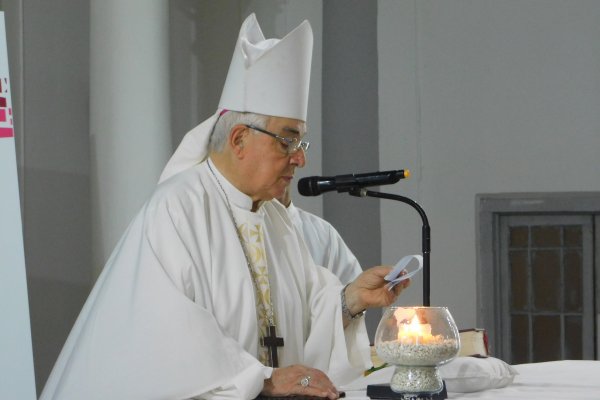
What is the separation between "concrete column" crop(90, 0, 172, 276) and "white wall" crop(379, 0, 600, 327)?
2.09 m

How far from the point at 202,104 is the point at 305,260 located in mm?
4466

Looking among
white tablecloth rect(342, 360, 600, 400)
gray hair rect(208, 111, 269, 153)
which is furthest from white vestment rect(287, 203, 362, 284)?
gray hair rect(208, 111, 269, 153)

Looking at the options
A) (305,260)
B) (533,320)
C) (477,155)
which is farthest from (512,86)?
(305,260)

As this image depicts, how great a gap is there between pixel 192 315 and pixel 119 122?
361 cm

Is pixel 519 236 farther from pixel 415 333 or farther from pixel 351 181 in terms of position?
pixel 415 333

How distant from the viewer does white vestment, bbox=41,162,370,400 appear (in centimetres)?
262

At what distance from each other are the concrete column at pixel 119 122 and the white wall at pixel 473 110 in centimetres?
209

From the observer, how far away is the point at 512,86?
7.54 m

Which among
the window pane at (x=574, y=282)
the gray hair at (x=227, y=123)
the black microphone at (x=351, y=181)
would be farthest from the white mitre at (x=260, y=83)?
the window pane at (x=574, y=282)

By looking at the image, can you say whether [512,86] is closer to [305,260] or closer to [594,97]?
[594,97]

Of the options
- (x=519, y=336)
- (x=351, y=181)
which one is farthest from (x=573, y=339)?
(x=351, y=181)

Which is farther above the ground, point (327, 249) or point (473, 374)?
point (327, 249)

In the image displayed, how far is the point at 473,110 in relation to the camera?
7598 millimetres

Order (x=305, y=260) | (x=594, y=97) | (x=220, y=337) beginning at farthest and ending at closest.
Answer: (x=594, y=97), (x=305, y=260), (x=220, y=337)
